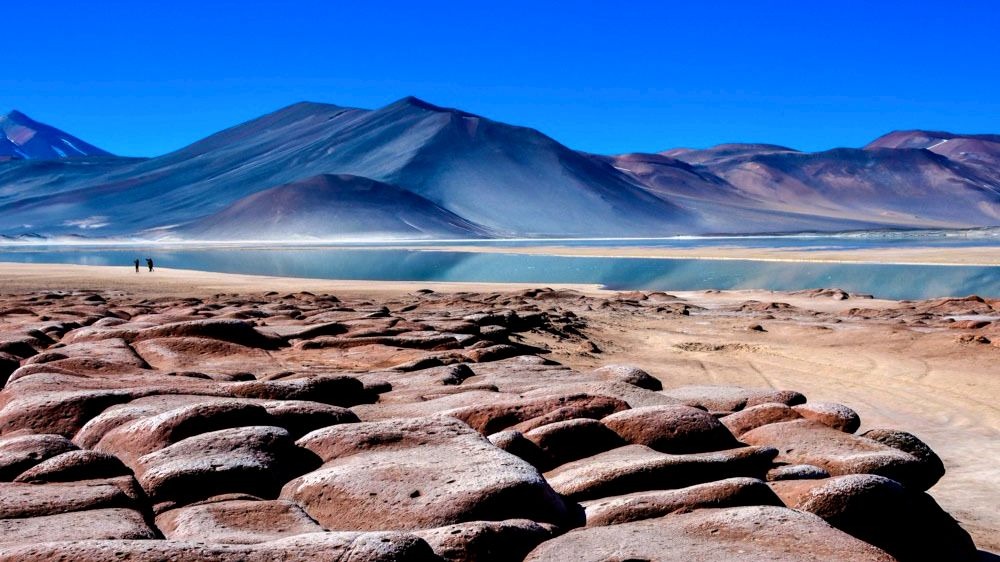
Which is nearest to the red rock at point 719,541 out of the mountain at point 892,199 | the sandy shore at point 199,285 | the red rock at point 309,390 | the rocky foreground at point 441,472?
the rocky foreground at point 441,472

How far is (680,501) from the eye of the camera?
388 centimetres

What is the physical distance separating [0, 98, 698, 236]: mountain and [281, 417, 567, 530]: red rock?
122 m

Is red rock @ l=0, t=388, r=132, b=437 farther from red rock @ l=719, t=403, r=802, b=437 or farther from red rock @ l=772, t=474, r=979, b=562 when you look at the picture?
red rock @ l=772, t=474, r=979, b=562

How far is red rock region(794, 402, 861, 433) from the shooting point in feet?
18.3

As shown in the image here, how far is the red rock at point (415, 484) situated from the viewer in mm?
Answer: 3686

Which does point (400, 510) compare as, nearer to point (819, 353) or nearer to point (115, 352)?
point (115, 352)

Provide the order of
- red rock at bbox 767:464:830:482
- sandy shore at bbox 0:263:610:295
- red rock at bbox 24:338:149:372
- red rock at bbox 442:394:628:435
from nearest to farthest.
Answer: red rock at bbox 767:464:830:482 < red rock at bbox 442:394:628:435 < red rock at bbox 24:338:149:372 < sandy shore at bbox 0:263:610:295

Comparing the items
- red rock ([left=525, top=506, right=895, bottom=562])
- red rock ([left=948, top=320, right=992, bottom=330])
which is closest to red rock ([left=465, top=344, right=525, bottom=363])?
red rock ([left=525, top=506, right=895, bottom=562])

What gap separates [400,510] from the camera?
371 cm

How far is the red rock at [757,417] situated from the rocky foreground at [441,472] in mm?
18

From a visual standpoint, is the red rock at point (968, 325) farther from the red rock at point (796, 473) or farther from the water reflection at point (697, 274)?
the water reflection at point (697, 274)

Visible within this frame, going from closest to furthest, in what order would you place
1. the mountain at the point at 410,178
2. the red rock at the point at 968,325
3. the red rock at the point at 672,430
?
the red rock at the point at 672,430, the red rock at the point at 968,325, the mountain at the point at 410,178

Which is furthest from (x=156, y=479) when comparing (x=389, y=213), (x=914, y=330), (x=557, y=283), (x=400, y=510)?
(x=389, y=213)

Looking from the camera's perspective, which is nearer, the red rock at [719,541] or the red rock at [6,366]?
the red rock at [719,541]
